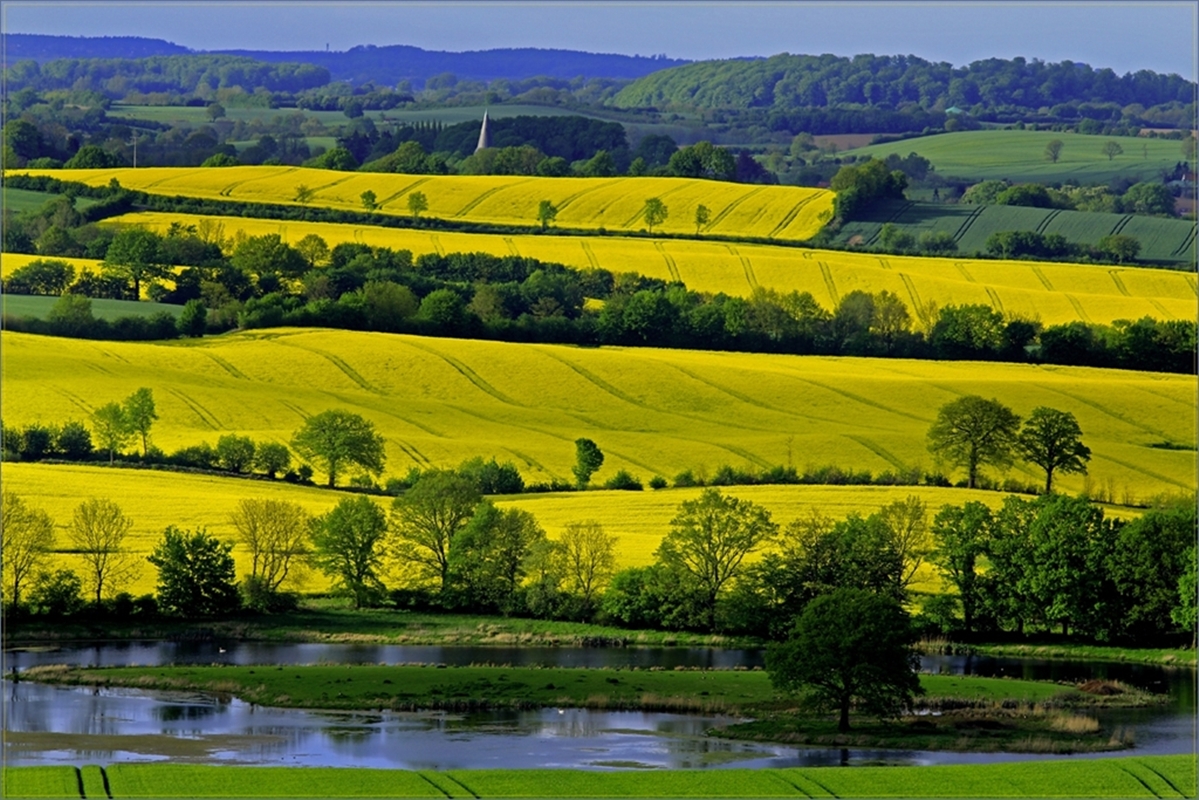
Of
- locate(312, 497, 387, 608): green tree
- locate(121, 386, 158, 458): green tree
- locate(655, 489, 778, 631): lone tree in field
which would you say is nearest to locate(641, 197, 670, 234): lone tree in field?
locate(121, 386, 158, 458): green tree

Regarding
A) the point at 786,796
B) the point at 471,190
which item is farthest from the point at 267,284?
the point at 786,796

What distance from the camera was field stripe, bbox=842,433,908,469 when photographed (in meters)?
86.4

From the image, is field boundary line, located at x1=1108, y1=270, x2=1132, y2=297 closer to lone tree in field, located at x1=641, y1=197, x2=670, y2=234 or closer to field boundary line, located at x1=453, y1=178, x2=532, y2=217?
lone tree in field, located at x1=641, y1=197, x2=670, y2=234

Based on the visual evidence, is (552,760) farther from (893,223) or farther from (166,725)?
(893,223)

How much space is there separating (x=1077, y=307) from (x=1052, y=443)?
38932mm

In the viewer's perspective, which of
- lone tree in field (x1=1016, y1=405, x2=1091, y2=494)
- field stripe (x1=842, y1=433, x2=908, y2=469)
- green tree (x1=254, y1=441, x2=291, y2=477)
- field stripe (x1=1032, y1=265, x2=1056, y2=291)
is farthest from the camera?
field stripe (x1=1032, y1=265, x2=1056, y2=291)

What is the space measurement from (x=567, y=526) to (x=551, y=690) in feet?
53.6

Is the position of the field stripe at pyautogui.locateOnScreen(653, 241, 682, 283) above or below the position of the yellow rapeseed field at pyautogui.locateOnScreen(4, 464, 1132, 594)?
above

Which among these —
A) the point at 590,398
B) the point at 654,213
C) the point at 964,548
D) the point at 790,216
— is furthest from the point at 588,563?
the point at 790,216

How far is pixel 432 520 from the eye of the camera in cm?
7112

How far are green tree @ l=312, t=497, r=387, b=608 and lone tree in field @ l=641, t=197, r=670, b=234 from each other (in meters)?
83.6

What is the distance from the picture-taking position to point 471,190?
161375mm

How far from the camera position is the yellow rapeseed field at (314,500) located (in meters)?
72.6

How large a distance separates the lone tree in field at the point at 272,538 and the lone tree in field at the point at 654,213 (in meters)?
83.0
